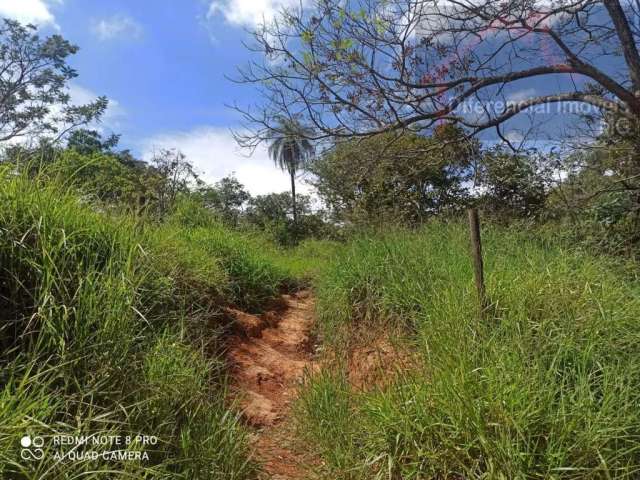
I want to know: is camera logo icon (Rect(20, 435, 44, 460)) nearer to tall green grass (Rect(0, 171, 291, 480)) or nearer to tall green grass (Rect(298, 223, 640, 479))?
tall green grass (Rect(0, 171, 291, 480))

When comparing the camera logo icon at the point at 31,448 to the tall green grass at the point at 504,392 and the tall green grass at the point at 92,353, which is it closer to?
the tall green grass at the point at 92,353

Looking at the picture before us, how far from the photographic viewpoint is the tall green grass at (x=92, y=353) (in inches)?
55.8

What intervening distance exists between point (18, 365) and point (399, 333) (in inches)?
88.0

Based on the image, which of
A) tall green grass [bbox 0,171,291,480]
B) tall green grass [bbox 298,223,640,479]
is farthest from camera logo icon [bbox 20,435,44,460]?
tall green grass [bbox 298,223,640,479]

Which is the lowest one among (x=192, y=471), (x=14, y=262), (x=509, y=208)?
(x=192, y=471)

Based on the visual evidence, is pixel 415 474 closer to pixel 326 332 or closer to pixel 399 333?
pixel 399 333

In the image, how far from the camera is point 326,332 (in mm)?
3857

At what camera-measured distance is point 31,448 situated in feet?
4.24

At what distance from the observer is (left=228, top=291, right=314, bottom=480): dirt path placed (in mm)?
2189

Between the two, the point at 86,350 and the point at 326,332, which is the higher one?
the point at 86,350

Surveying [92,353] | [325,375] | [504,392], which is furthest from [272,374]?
[504,392]

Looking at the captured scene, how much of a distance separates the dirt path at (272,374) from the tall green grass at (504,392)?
20cm

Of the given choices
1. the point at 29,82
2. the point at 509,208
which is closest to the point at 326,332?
the point at 509,208

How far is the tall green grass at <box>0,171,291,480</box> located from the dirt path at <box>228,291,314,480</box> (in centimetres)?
29
